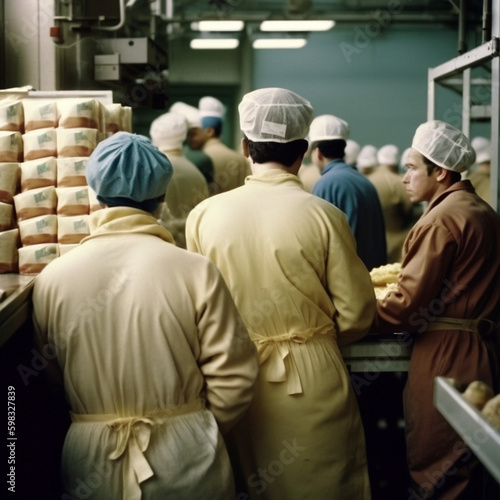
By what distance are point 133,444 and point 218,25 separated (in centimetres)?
716

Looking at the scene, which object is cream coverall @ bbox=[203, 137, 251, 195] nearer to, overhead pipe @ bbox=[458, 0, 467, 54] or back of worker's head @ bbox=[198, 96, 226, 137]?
back of worker's head @ bbox=[198, 96, 226, 137]

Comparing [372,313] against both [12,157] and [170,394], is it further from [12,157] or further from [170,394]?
[12,157]

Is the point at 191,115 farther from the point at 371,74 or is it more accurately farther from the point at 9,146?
the point at 371,74

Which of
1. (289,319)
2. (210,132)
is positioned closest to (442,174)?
(289,319)

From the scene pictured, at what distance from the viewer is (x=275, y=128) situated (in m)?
2.34

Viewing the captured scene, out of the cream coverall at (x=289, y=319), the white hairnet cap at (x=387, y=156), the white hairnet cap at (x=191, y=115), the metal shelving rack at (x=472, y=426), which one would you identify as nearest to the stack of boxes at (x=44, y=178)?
the cream coverall at (x=289, y=319)

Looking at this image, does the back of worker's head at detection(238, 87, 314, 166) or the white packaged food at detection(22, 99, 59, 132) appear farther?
the white packaged food at detection(22, 99, 59, 132)

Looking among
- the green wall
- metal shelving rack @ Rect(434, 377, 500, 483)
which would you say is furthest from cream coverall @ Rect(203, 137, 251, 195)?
metal shelving rack @ Rect(434, 377, 500, 483)

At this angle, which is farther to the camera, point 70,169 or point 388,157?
point 388,157

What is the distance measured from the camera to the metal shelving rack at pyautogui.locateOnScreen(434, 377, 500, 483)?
3.87ft

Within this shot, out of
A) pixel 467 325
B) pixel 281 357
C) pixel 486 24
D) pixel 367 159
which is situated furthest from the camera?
pixel 367 159

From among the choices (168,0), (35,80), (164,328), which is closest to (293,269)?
(164,328)

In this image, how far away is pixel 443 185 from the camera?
9.30 ft

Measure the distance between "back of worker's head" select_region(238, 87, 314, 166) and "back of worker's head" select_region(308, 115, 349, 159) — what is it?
1.74 meters
